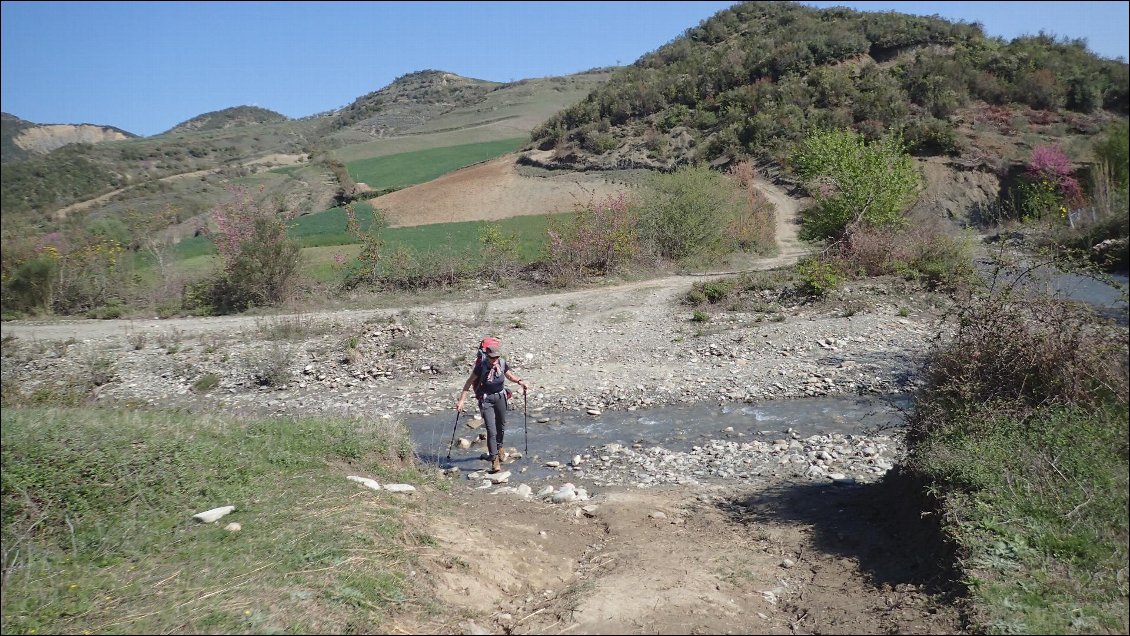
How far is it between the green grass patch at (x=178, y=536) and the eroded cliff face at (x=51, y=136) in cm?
503

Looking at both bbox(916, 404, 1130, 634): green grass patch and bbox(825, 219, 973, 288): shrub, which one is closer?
bbox(916, 404, 1130, 634): green grass patch

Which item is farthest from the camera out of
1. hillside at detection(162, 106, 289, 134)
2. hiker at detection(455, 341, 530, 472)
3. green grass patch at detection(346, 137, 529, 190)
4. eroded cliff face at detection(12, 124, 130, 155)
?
hillside at detection(162, 106, 289, 134)

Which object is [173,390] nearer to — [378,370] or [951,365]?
[378,370]

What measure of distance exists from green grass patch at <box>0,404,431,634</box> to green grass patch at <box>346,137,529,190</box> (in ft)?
190

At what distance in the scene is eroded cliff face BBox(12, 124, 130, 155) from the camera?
9.86 metres

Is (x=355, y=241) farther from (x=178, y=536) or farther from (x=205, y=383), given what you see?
(x=178, y=536)

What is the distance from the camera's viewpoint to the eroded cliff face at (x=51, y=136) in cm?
986

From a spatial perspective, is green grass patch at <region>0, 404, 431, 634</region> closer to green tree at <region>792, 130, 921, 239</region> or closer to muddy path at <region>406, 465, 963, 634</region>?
muddy path at <region>406, 465, 963, 634</region>

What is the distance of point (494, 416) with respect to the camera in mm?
10977

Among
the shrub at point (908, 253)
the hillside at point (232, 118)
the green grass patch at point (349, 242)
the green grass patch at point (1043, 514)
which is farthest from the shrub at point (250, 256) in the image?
the hillside at point (232, 118)

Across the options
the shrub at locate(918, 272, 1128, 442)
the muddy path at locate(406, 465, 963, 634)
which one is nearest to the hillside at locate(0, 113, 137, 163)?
the muddy path at locate(406, 465, 963, 634)

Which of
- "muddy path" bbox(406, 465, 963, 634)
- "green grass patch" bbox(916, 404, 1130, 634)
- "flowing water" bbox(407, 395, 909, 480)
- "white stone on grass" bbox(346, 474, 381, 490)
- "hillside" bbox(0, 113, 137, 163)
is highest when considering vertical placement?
"hillside" bbox(0, 113, 137, 163)

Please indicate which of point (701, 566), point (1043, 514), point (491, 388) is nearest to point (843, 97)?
point (491, 388)

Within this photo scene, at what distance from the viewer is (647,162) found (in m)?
54.3
